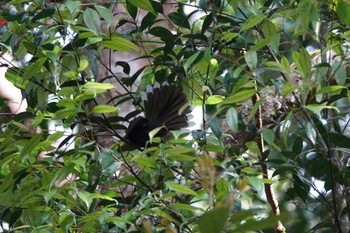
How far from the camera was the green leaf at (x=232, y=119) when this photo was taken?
1.05 metres

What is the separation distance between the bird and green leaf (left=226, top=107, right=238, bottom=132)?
1.20 feet

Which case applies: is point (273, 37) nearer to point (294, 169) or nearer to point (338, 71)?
point (338, 71)

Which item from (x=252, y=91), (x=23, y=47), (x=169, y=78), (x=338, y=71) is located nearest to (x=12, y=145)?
(x=23, y=47)

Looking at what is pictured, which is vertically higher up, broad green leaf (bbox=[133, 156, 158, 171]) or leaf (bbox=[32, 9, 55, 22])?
leaf (bbox=[32, 9, 55, 22])

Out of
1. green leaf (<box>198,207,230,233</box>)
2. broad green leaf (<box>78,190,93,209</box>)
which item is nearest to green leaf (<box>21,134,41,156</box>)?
broad green leaf (<box>78,190,93,209</box>)

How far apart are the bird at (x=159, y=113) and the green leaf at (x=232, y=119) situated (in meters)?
0.37

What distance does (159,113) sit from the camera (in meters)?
1.63

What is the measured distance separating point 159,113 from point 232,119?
59cm

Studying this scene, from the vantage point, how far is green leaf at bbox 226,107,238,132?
1.05 m

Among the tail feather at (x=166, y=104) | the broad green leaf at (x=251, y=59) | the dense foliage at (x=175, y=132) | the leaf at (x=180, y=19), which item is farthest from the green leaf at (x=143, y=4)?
the tail feather at (x=166, y=104)

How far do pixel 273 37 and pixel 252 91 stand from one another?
11 cm

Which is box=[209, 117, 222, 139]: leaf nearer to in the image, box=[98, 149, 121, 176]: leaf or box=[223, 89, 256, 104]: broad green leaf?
box=[223, 89, 256, 104]: broad green leaf

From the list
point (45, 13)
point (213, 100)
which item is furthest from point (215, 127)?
point (45, 13)

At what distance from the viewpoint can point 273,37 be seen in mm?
1083
